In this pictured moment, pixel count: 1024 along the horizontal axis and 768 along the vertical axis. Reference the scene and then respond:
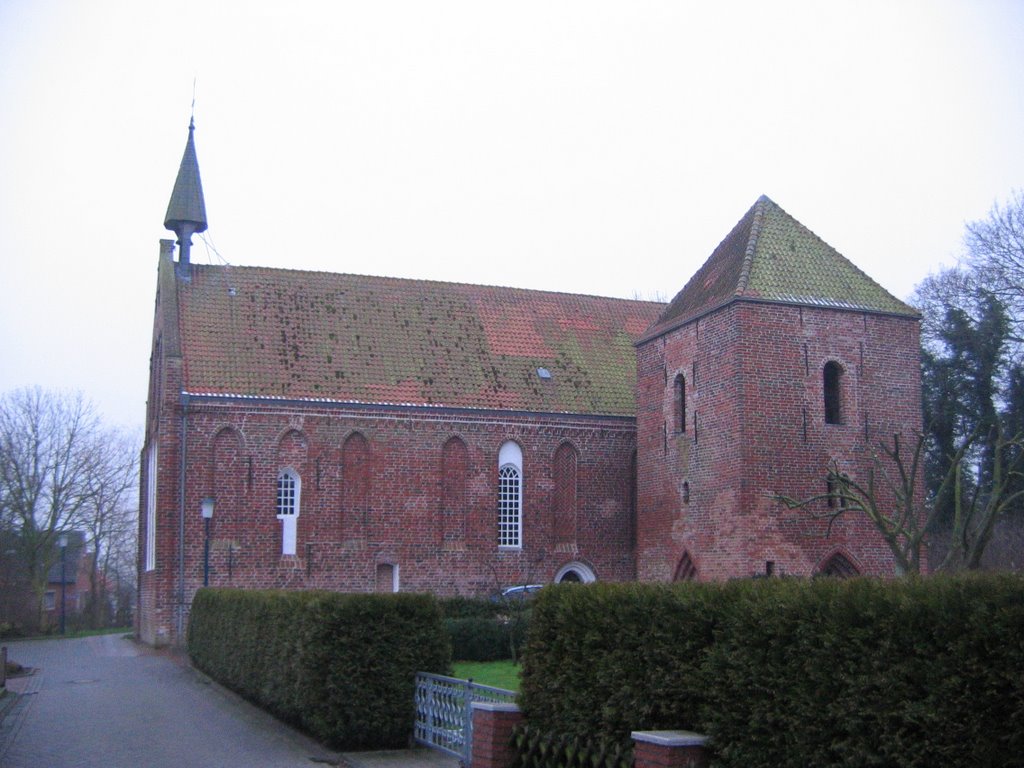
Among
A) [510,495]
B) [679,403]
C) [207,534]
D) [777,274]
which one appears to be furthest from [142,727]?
[510,495]

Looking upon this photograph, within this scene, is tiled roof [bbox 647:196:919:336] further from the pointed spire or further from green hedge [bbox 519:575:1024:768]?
green hedge [bbox 519:575:1024:768]

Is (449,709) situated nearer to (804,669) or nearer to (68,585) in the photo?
(804,669)

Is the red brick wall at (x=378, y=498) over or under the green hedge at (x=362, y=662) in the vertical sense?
over

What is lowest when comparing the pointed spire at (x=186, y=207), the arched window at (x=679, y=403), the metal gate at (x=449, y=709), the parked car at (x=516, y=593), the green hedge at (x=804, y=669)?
the metal gate at (x=449, y=709)

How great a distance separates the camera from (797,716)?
804 centimetres

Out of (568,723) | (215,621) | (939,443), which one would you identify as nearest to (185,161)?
(215,621)

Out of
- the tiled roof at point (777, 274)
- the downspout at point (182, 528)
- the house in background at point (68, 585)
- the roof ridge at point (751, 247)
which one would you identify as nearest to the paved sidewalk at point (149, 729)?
→ the downspout at point (182, 528)

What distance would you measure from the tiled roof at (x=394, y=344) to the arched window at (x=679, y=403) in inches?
240

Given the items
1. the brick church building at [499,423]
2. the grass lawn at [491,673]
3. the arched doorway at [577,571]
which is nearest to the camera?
the grass lawn at [491,673]

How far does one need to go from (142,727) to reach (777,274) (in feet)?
61.4

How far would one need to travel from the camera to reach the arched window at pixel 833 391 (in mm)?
28609

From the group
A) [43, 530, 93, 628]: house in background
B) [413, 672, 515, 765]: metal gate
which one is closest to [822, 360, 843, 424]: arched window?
[413, 672, 515, 765]: metal gate

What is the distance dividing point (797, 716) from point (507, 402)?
2800 centimetres

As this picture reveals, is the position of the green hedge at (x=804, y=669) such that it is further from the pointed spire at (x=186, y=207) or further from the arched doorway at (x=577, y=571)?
the pointed spire at (x=186, y=207)
